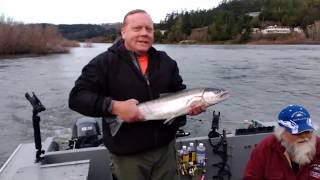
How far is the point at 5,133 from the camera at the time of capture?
11.1m

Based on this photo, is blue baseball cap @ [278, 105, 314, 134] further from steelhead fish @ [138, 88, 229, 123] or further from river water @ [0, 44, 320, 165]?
river water @ [0, 44, 320, 165]

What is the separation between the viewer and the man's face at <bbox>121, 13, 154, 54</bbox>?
2703 mm

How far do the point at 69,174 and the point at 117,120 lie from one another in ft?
2.05

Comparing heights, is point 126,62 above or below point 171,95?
above

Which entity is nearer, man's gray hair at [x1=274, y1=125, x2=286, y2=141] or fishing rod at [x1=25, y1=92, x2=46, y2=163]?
man's gray hair at [x1=274, y1=125, x2=286, y2=141]

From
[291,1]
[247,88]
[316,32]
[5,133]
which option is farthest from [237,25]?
[5,133]

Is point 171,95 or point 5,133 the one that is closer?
point 171,95

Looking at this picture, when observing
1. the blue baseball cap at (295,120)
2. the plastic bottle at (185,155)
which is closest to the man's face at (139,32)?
the blue baseball cap at (295,120)

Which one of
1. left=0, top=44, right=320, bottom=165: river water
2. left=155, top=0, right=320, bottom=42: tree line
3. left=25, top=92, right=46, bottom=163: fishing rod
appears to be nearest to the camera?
left=25, top=92, right=46, bottom=163: fishing rod

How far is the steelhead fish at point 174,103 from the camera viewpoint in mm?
2689

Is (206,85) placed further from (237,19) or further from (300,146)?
(237,19)

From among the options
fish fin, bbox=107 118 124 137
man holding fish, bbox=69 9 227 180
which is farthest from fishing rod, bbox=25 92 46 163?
fish fin, bbox=107 118 124 137

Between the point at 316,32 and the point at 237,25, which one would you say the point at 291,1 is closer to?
the point at 237,25

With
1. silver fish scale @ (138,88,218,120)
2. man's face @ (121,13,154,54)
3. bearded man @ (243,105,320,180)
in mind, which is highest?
man's face @ (121,13,154,54)
